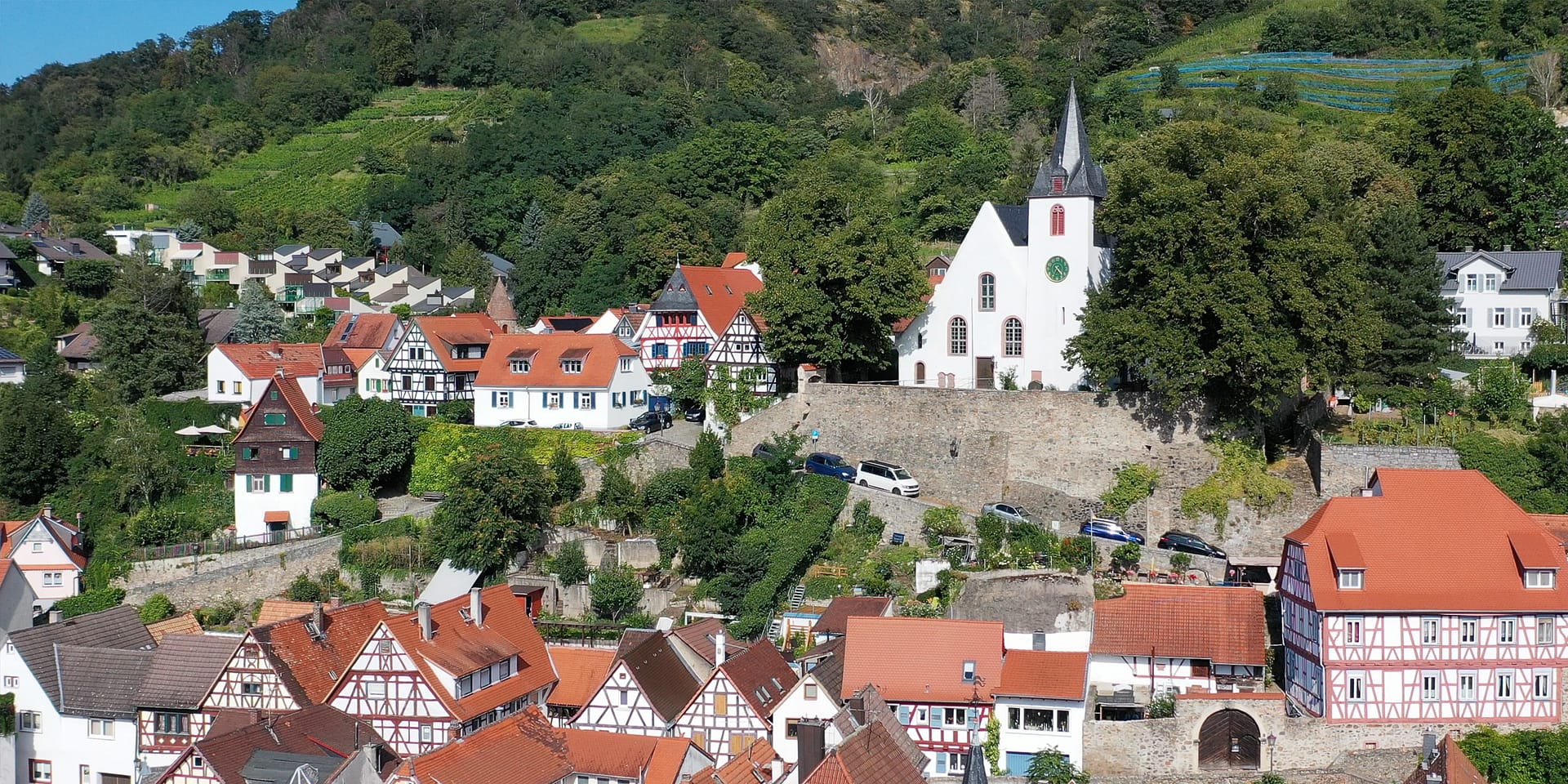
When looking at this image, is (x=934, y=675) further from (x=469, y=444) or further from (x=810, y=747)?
(x=469, y=444)

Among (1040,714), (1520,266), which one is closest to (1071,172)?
(1520,266)

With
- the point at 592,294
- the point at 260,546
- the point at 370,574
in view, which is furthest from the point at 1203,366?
the point at 592,294

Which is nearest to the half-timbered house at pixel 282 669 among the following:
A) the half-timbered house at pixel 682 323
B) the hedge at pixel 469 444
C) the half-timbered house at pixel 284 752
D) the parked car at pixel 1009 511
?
the half-timbered house at pixel 284 752

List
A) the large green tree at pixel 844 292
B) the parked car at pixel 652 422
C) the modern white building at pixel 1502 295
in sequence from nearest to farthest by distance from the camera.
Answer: the large green tree at pixel 844 292 < the modern white building at pixel 1502 295 < the parked car at pixel 652 422

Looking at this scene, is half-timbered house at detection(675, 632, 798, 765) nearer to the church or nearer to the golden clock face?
the church

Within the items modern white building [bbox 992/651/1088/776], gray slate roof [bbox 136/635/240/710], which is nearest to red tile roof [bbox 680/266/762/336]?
gray slate roof [bbox 136/635/240/710]

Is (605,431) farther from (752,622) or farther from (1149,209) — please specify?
(1149,209)

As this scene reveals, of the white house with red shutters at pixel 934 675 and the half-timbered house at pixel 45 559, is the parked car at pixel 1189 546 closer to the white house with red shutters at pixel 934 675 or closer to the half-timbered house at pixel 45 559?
the white house with red shutters at pixel 934 675
